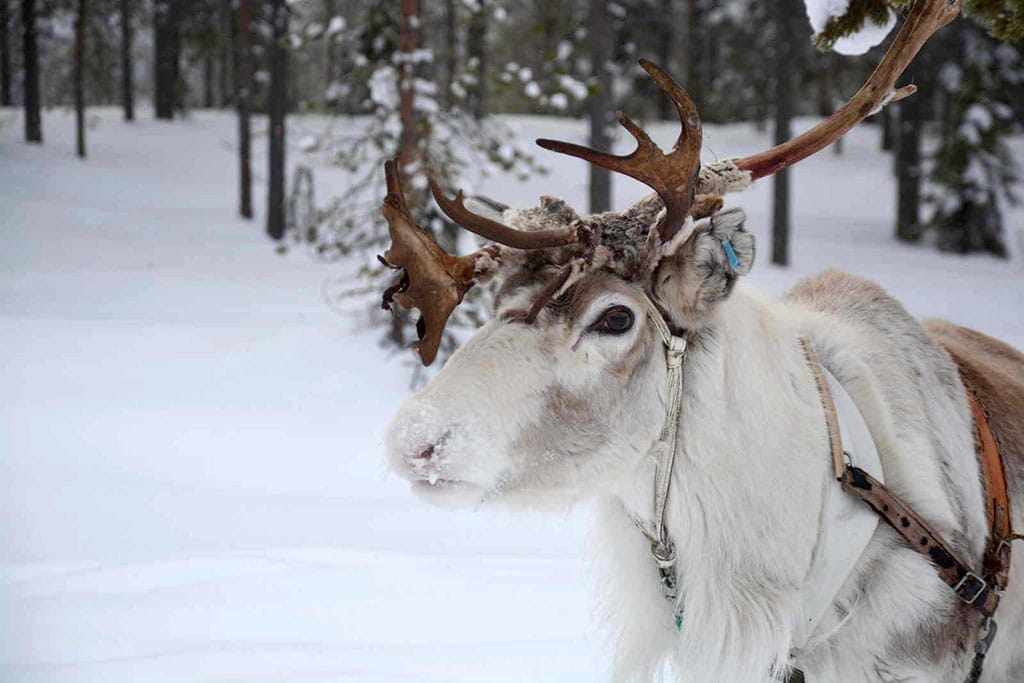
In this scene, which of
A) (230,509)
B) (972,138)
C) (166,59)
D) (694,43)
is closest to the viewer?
(230,509)

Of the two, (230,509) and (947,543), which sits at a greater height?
(947,543)

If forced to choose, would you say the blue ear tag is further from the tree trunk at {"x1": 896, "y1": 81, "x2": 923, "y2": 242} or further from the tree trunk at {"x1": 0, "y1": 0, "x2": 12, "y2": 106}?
the tree trunk at {"x1": 896, "y1": 81, "x2": 923, "y2": 242}

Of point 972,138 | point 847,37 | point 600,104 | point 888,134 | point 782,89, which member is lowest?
point 847,37

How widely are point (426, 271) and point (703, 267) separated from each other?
680mm

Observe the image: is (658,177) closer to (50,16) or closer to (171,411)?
(171,411)

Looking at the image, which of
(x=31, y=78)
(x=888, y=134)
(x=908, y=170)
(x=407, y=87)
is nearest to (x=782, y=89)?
(x=908, y=170)

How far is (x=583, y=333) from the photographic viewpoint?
208 centimetres

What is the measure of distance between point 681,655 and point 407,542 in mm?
2909

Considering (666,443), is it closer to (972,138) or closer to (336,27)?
(336,27)

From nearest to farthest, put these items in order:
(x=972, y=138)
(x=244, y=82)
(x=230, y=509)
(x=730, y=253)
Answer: (x=730, y=253) < (x=230, y=509) < (x=972, y=138) < (x=244, y=82)

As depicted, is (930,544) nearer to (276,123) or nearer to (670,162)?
(670,162)

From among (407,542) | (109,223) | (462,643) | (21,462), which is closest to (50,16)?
(109,223)

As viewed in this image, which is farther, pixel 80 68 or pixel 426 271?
pixel 80 68

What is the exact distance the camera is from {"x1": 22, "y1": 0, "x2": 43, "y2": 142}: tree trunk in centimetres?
1916
